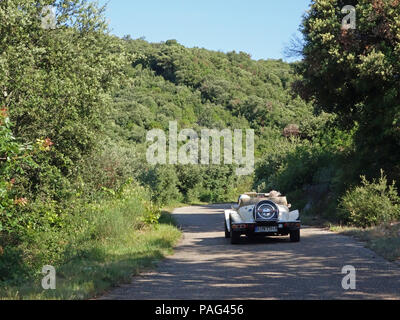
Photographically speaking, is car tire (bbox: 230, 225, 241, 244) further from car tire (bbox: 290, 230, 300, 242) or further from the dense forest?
the dense forest

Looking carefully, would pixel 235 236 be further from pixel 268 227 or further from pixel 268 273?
pixel 268 273

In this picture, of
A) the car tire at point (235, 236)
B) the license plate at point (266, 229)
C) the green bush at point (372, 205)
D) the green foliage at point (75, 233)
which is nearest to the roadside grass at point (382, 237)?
the green bush at point (372, 205)

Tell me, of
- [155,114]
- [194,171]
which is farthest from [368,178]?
[155,114]

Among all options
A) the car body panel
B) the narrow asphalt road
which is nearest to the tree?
the car body panel

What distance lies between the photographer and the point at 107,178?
95.1ft

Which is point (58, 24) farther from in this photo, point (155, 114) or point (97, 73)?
point (155, 114)

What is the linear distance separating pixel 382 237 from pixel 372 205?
384 centimetres

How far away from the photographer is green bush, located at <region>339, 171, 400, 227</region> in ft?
56.6

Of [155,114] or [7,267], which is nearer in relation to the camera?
[7,267]

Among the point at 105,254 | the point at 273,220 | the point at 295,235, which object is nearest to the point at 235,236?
the point at 273,220

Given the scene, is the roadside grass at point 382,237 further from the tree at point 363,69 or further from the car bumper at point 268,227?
the tree at point 363,69

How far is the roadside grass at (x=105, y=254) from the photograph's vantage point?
812 centimetres

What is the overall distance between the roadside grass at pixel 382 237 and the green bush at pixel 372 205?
0.75 m
